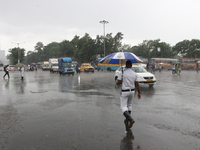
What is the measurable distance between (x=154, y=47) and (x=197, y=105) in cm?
7093

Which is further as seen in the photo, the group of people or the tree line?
the tree line

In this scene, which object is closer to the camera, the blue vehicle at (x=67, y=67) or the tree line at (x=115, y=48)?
the blue vehicle at (x=67, y=67)

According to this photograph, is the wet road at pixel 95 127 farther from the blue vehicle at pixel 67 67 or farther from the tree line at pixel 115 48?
A: the tree line at pixel 115 48

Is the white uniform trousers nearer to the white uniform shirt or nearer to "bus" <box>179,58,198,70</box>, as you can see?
the white uniform shirt

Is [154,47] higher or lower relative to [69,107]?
higher

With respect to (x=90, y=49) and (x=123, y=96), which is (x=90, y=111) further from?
(x=90, y=49)

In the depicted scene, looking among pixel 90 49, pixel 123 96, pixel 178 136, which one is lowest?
pixel 178 136

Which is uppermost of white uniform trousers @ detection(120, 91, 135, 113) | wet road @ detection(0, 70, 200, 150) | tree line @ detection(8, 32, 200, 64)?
tree line @ detection(8, 32, 200, 64)

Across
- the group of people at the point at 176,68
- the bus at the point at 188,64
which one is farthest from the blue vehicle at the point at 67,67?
the bus at the point at 188,64

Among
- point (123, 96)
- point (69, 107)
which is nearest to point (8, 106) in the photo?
point (69, 107)

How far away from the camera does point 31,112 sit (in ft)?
21.4

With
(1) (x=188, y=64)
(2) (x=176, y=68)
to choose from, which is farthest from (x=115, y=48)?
(2) (x=176, y=68)

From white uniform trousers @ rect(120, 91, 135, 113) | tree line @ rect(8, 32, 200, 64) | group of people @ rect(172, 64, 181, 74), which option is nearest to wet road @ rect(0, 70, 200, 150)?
white uniform trousers @ rect(120, 91, 135, 113)

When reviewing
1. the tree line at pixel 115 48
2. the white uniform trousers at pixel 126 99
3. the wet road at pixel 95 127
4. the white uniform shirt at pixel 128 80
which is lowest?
the wet road at pixel 95 127
